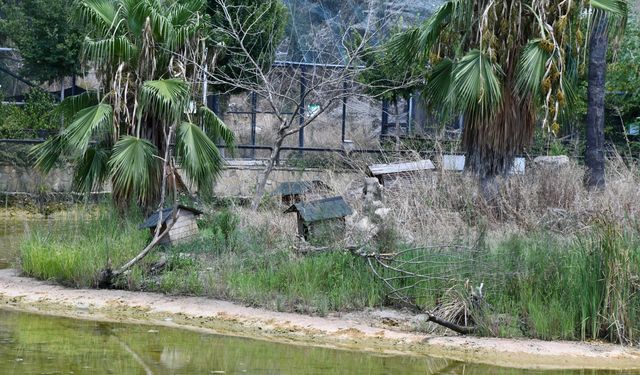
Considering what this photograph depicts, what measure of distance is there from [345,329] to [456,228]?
3.10 m

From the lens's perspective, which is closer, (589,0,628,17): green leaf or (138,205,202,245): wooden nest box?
(138,205,202,245): wooden nest box

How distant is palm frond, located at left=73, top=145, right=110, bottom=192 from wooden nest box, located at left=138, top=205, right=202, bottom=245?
1.22 metres

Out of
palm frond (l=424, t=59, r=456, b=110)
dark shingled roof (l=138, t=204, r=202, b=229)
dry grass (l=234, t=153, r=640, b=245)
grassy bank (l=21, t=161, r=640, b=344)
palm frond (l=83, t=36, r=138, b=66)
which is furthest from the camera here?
Answer: palm frond (l=424, t=59, r=456, b=110)

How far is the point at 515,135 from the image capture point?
15.6 m

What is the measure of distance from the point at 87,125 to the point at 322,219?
149 inches

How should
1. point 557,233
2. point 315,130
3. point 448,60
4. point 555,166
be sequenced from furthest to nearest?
point 315,130
point 555,166
point 448,60
point 557,233

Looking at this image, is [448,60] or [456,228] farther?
[448,60]

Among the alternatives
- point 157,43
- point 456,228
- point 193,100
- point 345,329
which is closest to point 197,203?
point 193,100

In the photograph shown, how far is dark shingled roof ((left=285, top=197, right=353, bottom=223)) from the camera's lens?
12492 mm

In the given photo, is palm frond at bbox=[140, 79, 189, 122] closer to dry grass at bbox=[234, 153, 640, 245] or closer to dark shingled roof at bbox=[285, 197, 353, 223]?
dry grass at bbox=[234, 153, 640, 245]

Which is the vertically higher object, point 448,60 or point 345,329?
point 448,60

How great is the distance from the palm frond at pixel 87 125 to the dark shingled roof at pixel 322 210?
10.4 ft

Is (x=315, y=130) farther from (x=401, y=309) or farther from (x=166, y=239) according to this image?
(x=401, y=309)

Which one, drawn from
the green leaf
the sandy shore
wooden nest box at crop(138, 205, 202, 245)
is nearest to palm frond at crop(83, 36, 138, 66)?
wooden nest box at crop(138, 205, 202, 245)
